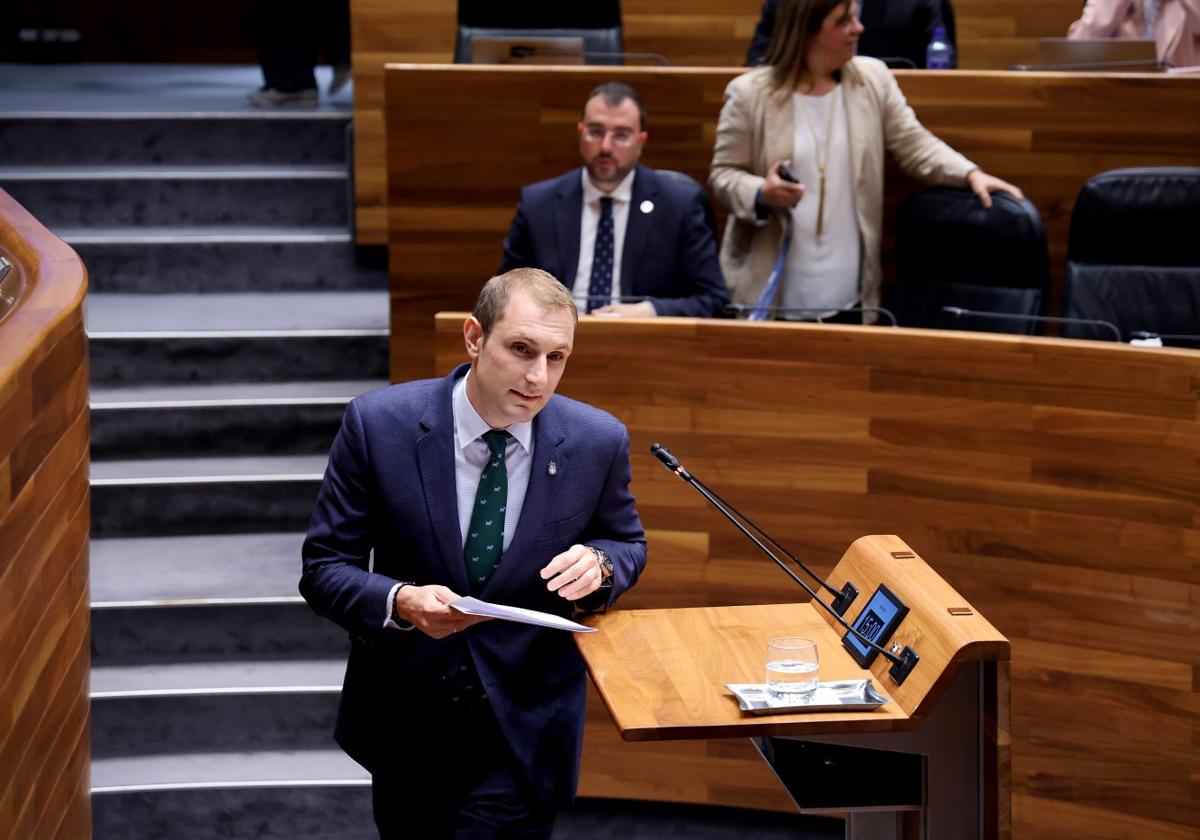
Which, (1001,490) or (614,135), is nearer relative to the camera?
(1001,490)

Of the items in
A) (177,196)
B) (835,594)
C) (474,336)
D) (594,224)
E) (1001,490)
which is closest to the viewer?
(474,336)

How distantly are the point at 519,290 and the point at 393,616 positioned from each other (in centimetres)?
41

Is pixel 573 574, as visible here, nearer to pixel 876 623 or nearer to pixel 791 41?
pixel 876 623

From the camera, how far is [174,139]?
5.27m

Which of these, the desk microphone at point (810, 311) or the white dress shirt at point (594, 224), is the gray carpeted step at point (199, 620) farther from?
the desk microphone at point (810, 311)

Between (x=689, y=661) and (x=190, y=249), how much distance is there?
3162mm

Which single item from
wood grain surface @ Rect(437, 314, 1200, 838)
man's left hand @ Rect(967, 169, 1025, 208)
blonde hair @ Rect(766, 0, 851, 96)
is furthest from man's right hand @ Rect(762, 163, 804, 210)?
wood grain surface @ Rect(437, 314, 1200, 838)

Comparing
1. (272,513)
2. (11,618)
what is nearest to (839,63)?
(272,513)

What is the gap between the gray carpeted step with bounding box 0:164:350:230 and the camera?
5016mm

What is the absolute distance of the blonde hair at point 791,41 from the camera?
3.64 metres

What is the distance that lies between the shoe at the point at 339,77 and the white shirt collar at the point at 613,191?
2.57m

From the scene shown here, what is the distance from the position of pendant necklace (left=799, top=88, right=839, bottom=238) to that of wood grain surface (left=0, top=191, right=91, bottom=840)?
5.69 feet

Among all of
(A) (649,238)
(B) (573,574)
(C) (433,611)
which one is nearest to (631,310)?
(A) (649,238)

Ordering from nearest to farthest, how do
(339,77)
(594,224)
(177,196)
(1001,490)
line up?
1. (1001,490)
2. (594,224)
3. (177,196)
4. (339,77)
